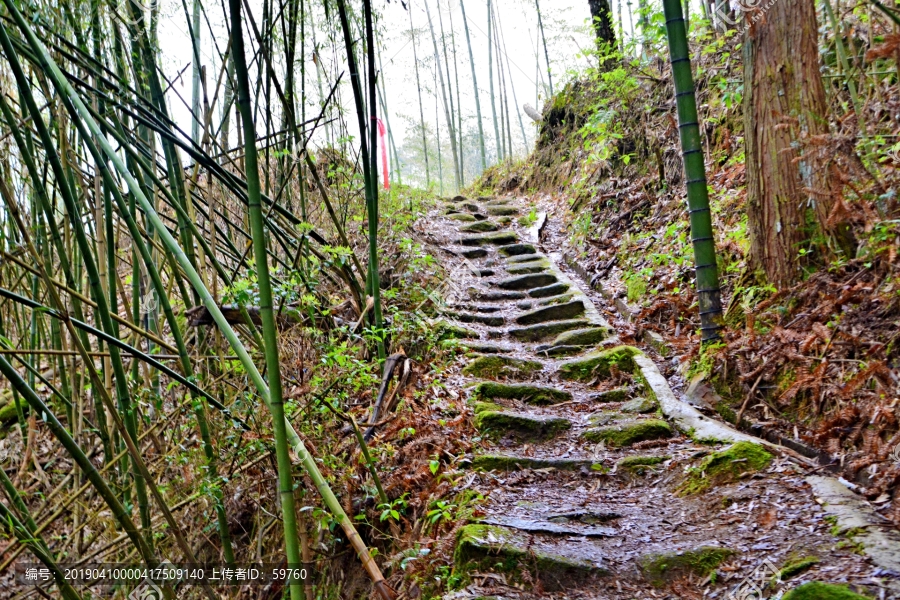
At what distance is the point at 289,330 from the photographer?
2771mm

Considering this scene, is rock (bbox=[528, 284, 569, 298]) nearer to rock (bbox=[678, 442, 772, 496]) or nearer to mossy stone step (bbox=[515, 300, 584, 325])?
mossy stone step (bbox=[515, 300, 584, 325])

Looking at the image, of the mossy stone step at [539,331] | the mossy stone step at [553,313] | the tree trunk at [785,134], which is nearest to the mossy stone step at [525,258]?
the mossy stone step at [553,313]

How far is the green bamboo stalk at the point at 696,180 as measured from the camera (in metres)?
3.10

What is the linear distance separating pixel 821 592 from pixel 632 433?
57.1 inches

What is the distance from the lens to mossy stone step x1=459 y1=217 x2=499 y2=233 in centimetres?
723

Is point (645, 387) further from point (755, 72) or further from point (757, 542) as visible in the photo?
point (755, 72)

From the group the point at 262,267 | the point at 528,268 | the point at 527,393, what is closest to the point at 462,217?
the point at 528,268

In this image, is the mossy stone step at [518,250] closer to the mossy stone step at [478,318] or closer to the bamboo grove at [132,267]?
the mossy stone step at [478,318]

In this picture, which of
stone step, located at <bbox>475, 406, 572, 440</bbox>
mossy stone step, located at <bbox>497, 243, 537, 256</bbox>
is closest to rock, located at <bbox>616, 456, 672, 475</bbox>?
stone step, located at <bbox>475, 406, 572, 440</bbox>

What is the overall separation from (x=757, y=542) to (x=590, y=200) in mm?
5268

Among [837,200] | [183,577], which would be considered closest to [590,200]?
[837,200]

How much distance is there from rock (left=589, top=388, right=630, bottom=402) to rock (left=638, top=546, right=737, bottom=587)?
4.92 feet

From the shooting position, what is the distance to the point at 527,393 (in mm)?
3633

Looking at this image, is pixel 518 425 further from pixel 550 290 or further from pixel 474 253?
pixel 474 253
